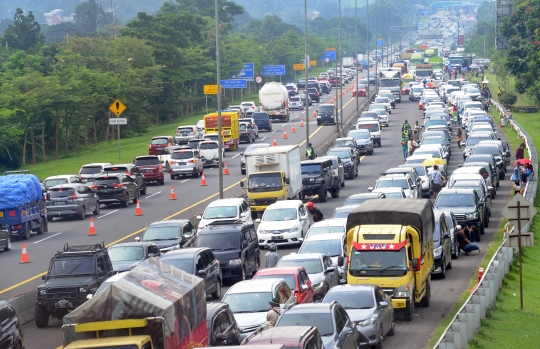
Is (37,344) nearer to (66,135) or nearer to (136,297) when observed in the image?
(136,297)

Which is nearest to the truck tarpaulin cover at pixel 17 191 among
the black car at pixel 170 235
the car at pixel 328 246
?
the black car at pixel 170 235

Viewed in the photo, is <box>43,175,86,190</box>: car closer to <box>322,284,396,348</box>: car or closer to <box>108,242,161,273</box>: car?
<box>108,242,161,273</box>: car

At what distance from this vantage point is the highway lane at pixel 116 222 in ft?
97.6

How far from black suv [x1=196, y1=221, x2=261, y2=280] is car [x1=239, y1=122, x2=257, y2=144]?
42.0 meters

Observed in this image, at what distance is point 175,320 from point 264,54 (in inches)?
5112

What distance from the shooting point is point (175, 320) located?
1474 cm

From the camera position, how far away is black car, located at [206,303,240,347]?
1672cm

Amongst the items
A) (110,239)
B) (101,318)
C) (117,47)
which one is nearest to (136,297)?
(101,318)

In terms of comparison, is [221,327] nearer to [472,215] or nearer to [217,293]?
[217,293]

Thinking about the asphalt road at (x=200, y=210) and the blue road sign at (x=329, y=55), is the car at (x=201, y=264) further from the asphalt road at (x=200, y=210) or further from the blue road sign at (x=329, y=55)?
the blue road sign at (x=329, y=55)

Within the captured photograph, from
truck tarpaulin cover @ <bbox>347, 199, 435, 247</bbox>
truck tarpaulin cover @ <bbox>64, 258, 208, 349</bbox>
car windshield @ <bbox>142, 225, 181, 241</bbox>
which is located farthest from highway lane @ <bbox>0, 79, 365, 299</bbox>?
truck tarpaulin cover @ <bbox>64, 258, 208, 349</bbox>

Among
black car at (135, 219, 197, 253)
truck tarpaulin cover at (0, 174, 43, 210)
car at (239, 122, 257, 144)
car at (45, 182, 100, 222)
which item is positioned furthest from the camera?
car at (239, 122, 257, 144)

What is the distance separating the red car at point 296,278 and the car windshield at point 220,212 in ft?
37.7

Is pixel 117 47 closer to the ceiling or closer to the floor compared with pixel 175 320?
closer to the ceiling
